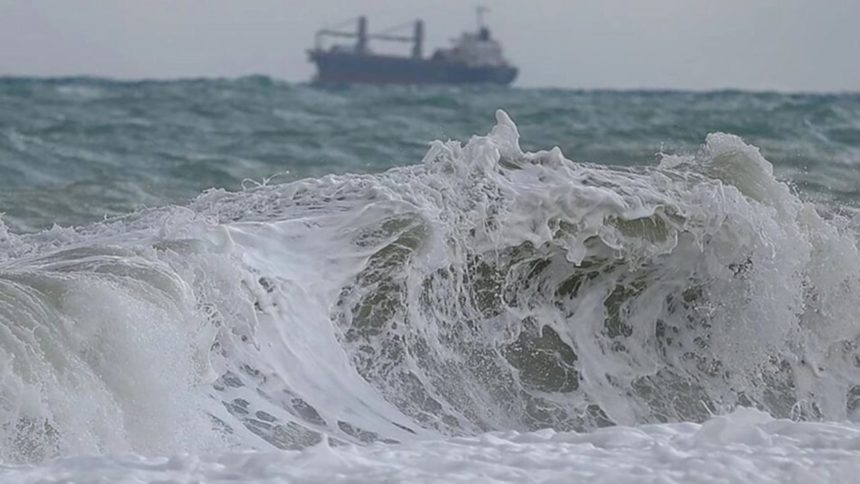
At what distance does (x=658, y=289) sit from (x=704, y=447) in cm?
227

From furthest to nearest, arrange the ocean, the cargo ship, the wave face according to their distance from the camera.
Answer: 1. the cargo ship
2. the wave face
3. the ocean

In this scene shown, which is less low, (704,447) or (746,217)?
(746,217)

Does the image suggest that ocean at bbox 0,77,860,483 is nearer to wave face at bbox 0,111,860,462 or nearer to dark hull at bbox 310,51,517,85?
wave face at bbox 0,111,860,462

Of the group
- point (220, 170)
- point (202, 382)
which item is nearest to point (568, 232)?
point (202, 382)

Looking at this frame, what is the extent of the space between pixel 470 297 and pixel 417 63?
83.2ft

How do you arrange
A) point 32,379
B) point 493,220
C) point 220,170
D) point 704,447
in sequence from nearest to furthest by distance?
point 704,447, point 32,379, point 493,220, point 220,170

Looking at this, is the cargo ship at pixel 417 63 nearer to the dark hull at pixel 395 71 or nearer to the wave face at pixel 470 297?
the dark hull at pixel 395 71

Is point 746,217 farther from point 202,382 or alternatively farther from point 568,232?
point 202,382

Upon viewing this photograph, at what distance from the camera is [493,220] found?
5.38 meters

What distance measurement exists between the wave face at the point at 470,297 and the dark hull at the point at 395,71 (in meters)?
23.8

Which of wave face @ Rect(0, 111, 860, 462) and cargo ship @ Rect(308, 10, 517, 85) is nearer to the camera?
wave face @ Rect(0, 111, 860, 462)

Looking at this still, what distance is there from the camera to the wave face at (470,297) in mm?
4434

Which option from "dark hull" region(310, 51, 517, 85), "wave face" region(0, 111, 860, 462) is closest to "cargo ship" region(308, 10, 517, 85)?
"dark hull" region(310, 51, 517, 85)

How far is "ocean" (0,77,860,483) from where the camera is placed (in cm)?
338
